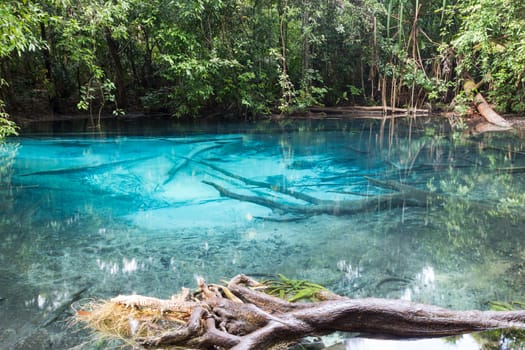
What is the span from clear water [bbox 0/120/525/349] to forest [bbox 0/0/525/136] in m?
5.36

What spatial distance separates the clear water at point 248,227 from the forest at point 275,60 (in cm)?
536

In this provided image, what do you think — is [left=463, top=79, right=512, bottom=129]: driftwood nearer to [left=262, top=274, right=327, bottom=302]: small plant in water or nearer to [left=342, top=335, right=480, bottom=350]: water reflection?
[left=262, top=274, right=327, bottom=302]: small plant in water

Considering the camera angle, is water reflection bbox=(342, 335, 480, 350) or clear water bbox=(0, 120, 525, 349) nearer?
water reflection bbox=(342, 335, 480, 350)

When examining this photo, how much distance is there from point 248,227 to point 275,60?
11272 mm

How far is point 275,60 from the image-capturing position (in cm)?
1432

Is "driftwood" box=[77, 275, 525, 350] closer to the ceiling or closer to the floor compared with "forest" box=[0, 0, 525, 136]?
closer to the floor

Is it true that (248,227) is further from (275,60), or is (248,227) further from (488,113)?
(488,113)

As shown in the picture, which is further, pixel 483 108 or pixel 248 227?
pixel 483 108

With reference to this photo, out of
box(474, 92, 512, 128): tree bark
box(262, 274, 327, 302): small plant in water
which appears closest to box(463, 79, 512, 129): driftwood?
box(474, 92, 512, 128): tree bark

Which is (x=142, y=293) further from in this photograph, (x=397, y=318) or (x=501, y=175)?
(x=501, y=175)

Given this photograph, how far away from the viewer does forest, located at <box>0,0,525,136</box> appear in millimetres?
12344

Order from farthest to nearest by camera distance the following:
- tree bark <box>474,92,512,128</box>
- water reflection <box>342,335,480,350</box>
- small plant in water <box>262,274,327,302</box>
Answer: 1. tree bark <box>474,92,512,128</box>
2. small plant in water <box>262,274,327,302</box>
3. water reflection <box>342,335,480,350</box>

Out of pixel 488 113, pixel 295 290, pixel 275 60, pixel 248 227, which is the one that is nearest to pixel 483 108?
pixel 488 113

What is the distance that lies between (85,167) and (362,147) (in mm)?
5514
